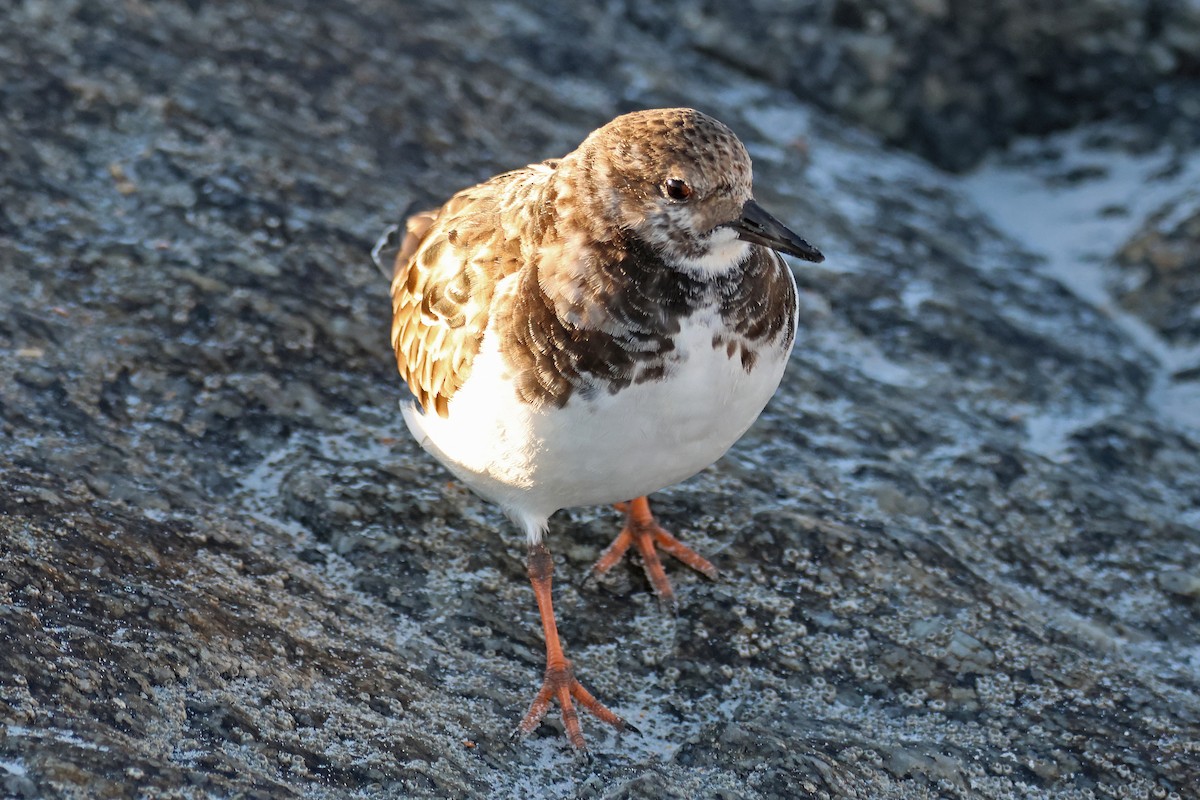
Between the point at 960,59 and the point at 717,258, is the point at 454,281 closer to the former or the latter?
the point at 717,258

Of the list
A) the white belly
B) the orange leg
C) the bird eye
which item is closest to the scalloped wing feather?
the white belly

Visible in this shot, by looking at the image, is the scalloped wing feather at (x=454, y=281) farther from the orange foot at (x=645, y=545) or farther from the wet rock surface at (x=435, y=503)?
the orange foot at (x=645, y=545)

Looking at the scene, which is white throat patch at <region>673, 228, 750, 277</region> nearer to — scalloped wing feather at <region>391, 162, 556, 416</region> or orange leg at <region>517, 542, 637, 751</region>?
scalloped wing feather at <region>391, 162, 556, 416</region>

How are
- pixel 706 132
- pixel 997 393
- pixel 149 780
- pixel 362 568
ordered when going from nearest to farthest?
pixel 149 780
pixel 706 132
pixel 362 568
pixel 997 393

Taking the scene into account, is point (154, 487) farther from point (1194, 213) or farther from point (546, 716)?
point (1194, 213)

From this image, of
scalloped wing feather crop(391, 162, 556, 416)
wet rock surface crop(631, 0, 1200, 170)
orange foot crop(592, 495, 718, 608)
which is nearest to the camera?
scalloped wing feather crop(391, 162, 556, 416)

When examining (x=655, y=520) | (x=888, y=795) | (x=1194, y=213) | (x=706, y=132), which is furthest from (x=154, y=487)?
(x=1194, y=213)


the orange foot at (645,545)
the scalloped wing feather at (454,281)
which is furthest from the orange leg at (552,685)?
the scalloped wing feather at (454,281)
